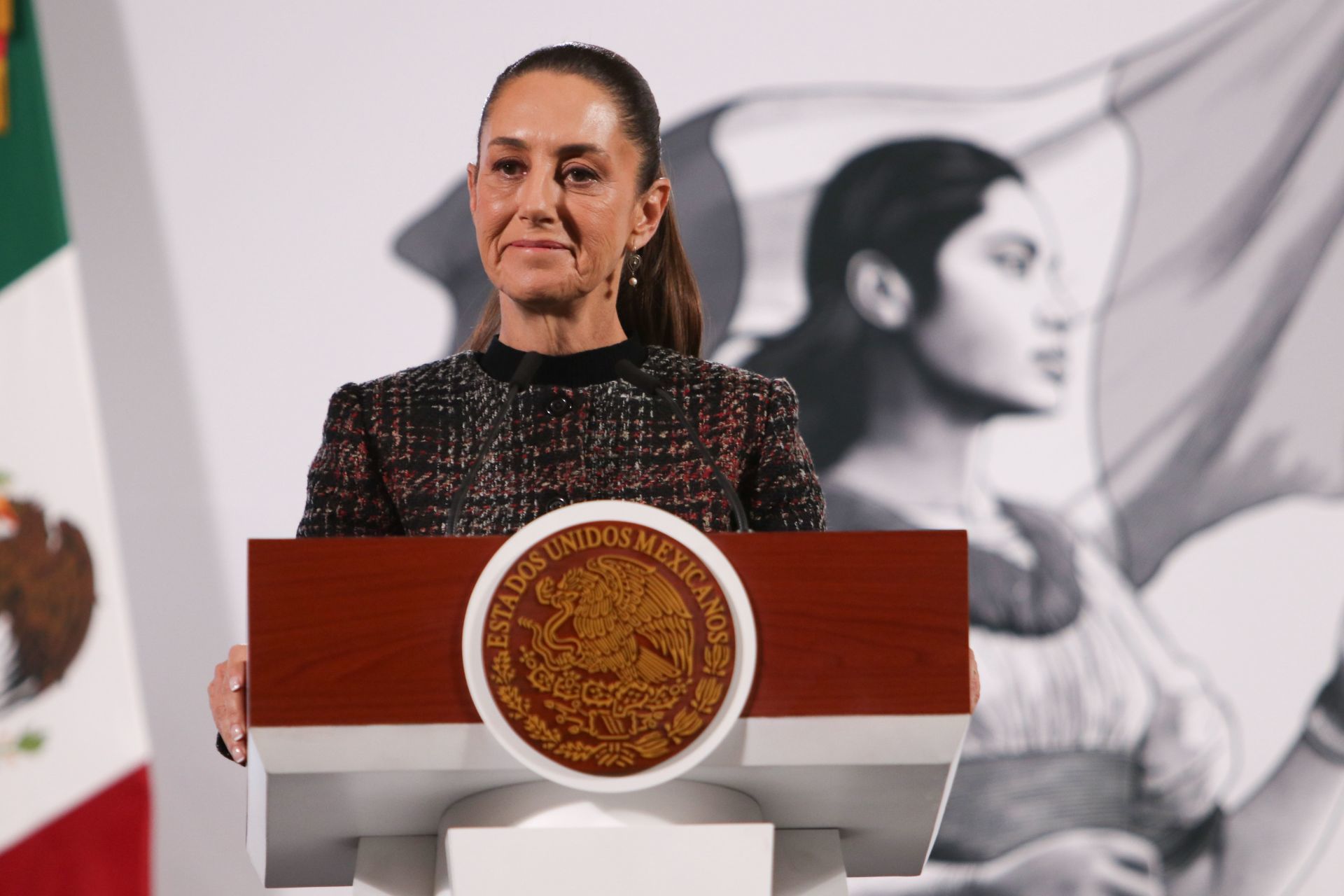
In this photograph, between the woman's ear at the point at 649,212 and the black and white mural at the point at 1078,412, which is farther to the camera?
the black and white mural at the point at 1078,412

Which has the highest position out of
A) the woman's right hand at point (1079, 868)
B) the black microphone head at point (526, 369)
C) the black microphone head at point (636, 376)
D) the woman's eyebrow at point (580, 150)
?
the woman's eyebrow at point (580, 150)

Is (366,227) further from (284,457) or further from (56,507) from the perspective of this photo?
(56,507)

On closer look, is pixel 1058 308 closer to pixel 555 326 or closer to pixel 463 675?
pixel 555 326

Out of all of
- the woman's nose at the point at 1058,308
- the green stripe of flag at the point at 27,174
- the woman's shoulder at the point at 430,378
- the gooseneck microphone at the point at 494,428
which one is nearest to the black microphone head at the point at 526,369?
the gooseneck microphone at the point at 494,428

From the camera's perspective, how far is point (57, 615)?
8.21ft

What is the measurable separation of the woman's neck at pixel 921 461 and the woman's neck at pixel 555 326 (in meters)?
1.32

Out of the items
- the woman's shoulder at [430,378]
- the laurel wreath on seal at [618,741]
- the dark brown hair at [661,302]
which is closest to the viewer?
the laurel wreath on seal at [618,741]

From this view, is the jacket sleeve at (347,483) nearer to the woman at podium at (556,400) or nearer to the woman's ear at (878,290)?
the woman at podium at (556,400)

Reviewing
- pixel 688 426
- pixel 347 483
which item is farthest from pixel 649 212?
pixel 347 483

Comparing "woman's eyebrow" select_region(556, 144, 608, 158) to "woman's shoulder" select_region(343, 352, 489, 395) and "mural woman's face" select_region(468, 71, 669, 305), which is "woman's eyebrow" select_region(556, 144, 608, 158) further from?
"woman's shoulder" select_region(343, 352, 489, 395)

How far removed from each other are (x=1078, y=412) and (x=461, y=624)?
2160mm

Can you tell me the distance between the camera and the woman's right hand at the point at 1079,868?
276 cm

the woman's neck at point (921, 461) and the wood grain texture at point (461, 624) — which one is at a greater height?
the wood grain texture at point (461, 624)

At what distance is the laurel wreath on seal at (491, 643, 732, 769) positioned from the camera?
938 millimetres
